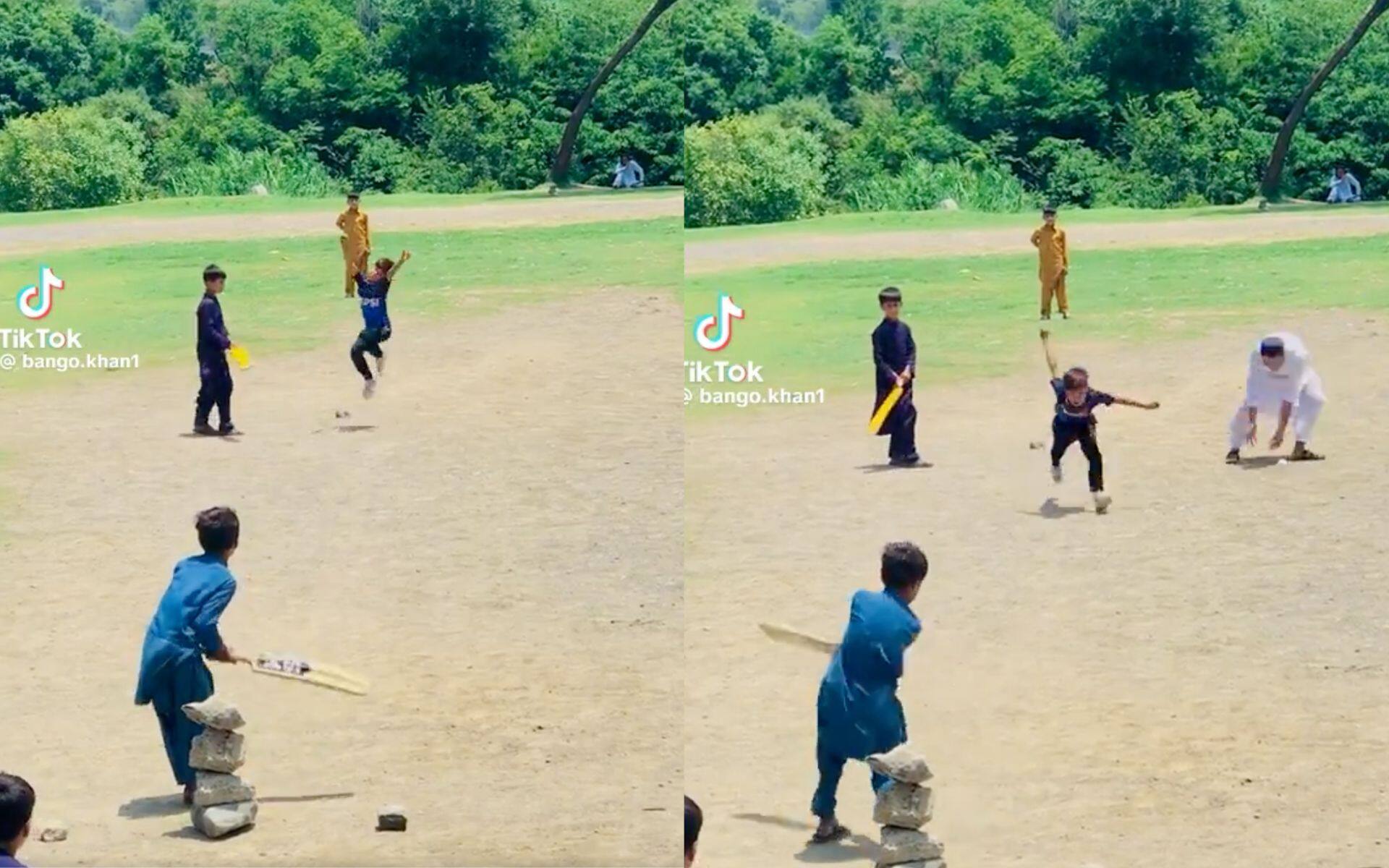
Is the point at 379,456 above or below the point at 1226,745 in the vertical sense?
above

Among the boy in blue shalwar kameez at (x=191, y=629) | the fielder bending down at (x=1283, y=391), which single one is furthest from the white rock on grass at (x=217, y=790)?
the fielder bending down at (x=1283, y=391)

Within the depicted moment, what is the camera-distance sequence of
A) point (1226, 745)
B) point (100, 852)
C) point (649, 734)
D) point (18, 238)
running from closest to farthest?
point (100, 852), point (1226, 745), point (649, 734), point (18, 238)

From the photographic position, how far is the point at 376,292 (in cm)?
1448

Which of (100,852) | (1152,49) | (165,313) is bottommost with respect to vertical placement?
(100,852)

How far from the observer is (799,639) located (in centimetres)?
1027

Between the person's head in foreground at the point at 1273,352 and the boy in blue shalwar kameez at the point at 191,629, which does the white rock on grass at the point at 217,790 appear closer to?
the boy in blue shalwar kameez at the point at 191,629

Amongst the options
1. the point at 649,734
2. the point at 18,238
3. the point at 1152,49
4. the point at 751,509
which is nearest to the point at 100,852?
the point at 649,734

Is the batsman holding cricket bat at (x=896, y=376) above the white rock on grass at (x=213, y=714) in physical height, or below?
above

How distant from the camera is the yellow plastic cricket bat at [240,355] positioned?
14.0 m

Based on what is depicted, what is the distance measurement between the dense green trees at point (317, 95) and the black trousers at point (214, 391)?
32.1 inches

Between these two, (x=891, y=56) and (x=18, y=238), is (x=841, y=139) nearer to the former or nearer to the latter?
(x=891, y=56)

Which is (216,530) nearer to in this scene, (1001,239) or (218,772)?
(218,772)

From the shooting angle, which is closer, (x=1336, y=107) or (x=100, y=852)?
(x=100, y=852)

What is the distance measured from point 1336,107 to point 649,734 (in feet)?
12.3
